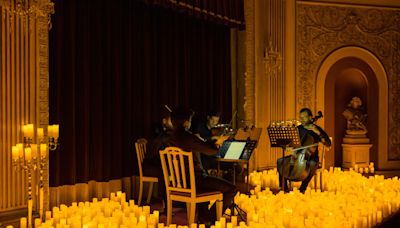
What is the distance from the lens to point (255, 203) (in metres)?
5.83

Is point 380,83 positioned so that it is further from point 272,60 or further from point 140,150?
point 140,150

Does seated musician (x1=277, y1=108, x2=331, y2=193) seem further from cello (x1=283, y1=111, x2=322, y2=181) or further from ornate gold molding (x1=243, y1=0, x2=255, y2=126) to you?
ornate gold molding (x1=243, y1=0, x2=255, y2=126)

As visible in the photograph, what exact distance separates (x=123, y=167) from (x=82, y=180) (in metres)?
0.73

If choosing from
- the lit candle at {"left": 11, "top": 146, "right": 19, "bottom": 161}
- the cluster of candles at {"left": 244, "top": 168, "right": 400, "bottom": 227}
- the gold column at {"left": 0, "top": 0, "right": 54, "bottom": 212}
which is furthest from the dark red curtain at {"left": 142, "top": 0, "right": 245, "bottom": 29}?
the lit candle at {"left": 11, "top": 146, "right": 19, "bottom": 161}

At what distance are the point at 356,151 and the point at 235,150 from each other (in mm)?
5066

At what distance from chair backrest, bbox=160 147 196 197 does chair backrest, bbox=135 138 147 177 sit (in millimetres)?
1481

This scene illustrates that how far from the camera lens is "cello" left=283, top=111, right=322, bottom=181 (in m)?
6.74

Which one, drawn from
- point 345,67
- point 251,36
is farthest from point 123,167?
point 345,67

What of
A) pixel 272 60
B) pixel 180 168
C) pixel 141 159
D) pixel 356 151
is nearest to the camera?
pixel 180 168

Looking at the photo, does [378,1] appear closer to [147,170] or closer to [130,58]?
[130,58]

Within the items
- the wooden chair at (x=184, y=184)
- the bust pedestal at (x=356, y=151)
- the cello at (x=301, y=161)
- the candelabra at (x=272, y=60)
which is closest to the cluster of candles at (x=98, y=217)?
the wooden chair at (x=184, y=184)

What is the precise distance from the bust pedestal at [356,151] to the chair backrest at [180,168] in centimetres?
587

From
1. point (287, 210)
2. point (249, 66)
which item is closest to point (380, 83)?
point (249, 66)

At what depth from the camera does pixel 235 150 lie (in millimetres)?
5734
